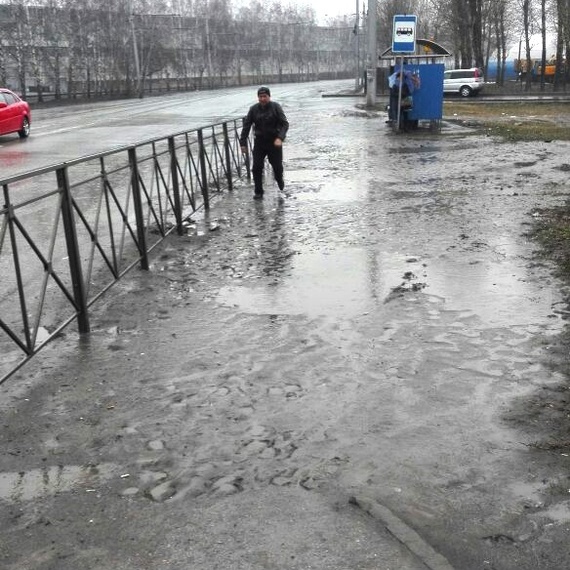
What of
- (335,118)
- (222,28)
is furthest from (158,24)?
(335,118)

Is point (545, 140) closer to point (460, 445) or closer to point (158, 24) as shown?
point (460, 445)

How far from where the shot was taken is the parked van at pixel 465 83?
44.6 meters

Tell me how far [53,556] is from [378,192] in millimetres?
8975

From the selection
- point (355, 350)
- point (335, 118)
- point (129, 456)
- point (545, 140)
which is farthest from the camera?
point (335, 118)

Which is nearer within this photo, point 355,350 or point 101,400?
point 101,400

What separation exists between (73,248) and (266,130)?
6.19 m

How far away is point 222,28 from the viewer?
96625mm

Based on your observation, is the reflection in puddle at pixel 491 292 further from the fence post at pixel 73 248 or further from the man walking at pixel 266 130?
the man walking at pixel 266 130

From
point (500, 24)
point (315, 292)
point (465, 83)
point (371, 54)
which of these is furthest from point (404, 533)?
point (500, 24)

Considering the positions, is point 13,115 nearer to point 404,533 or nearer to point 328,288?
point 328,288

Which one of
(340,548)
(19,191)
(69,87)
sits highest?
(69,87)

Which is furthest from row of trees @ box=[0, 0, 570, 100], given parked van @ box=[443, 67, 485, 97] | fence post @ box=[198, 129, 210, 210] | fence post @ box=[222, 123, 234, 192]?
fence post @ box=[198, 129, 210, 210]

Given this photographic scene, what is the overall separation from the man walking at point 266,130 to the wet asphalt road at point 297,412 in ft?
11.1

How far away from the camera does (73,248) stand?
5.23m
